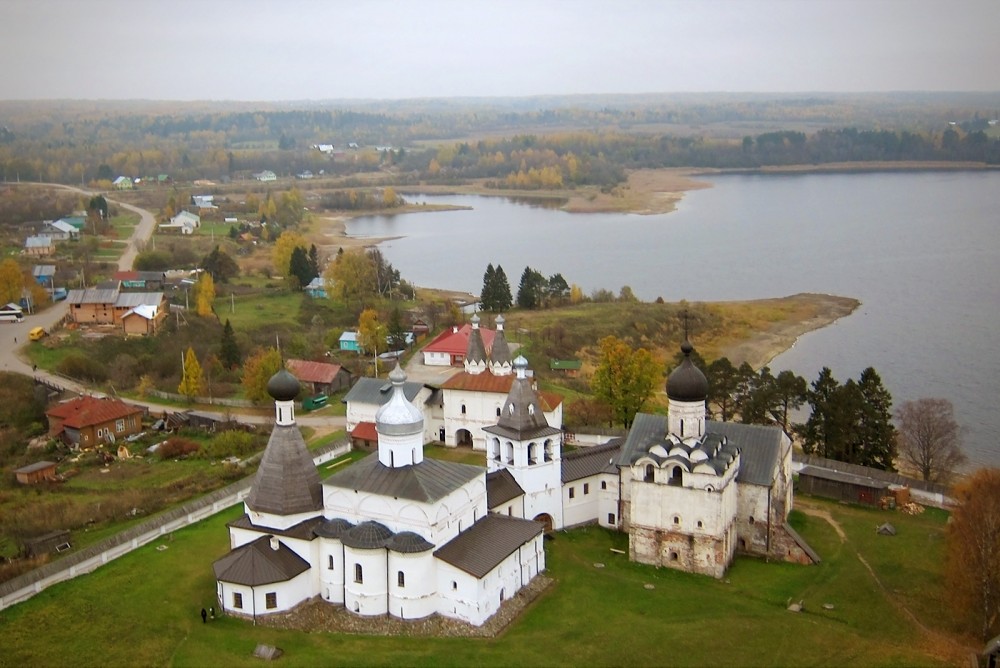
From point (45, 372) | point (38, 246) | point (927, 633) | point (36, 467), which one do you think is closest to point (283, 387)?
point (36, 467)

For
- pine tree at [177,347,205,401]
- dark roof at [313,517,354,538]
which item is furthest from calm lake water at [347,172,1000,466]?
pine tree at [177,347,205,401]

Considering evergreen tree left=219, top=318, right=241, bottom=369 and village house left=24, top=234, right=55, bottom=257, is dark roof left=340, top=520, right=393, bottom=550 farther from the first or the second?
village house left=24, top=234, right=55, bottom=257

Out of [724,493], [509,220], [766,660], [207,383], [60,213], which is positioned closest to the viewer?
[766,660]

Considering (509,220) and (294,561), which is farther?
(509,220)

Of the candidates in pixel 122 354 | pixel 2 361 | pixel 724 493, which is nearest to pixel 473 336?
pixel 724 493

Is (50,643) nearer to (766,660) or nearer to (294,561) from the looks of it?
(294,561)

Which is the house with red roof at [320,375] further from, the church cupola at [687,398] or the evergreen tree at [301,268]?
the evergreen tree at [301,268]
